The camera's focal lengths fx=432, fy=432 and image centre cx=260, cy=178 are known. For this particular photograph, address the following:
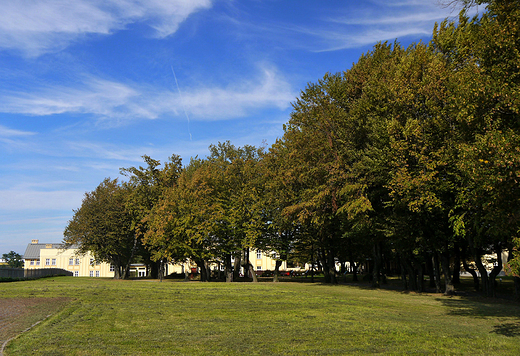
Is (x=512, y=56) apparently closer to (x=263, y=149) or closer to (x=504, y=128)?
(x=504, y=128)

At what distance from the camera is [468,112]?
16000mm

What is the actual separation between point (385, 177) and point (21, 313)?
20.9m

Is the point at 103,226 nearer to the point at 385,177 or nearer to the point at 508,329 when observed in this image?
the point at 385,177

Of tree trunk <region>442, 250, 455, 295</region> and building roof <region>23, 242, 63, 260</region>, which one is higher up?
building roof <region>23, 242, 63, 260</region>

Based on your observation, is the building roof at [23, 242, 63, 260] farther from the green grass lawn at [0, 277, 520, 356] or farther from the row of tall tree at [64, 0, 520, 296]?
the green grass lawn at [0, 277, 520, 356]

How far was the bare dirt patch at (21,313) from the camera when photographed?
10.9m

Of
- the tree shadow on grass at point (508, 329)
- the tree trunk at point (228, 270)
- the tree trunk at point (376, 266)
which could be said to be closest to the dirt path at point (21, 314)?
the tree shadow on grass at point (508, 329)

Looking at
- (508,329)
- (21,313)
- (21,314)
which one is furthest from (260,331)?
(21,313)

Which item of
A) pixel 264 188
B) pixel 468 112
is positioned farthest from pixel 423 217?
pixel 264 188

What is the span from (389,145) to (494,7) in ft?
40.4

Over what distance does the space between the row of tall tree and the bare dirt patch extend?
13.5 m

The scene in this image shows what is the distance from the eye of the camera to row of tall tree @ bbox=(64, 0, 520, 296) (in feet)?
50.4

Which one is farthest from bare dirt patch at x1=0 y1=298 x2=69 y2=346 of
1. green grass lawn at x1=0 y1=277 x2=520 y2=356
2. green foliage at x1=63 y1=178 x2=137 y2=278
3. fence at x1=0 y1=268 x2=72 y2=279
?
green foliage at x1=63 y1=178 x2=137 y2=278

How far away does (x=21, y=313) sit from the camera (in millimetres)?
14461
